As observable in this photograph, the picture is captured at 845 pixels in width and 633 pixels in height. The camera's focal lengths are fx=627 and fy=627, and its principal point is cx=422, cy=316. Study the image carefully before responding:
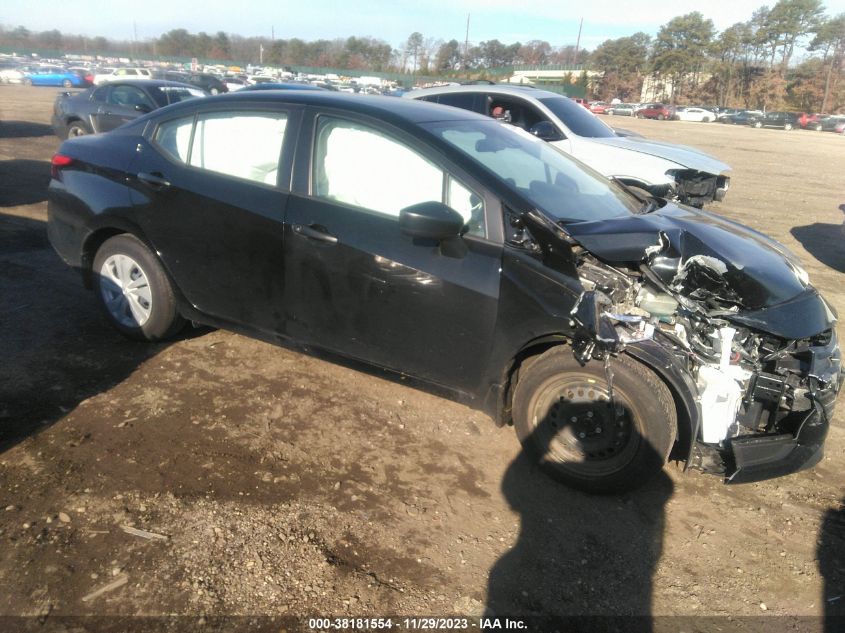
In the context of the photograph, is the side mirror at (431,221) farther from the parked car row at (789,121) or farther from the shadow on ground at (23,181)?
the parked car row at (789,121)

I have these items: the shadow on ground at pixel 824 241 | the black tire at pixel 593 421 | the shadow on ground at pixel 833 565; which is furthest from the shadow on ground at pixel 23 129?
the shadow on ground at pixel 833 565

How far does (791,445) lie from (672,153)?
6.24 meters

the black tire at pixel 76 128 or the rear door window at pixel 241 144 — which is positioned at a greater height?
the rear door window at pixel 241 144

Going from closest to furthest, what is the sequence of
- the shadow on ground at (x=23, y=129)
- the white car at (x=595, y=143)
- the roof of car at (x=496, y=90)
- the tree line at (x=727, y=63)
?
1. the white car at (x=595, y=143)
2. the roof of car at (x=496, y=90)
3. the shadow on ground at (x=23, y=129)
4. the tree line at (x=727, y=63)

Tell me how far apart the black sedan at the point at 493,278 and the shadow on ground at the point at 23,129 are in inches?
575

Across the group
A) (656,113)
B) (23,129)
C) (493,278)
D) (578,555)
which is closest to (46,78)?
(23,129)

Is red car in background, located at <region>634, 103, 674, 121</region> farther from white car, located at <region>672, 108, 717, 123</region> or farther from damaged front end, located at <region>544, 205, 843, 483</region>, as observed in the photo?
damaged front end, located at <region>544, 205, 843, 483</region>

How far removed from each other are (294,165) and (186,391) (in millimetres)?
1549

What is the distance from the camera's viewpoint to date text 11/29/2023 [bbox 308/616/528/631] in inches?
92.2

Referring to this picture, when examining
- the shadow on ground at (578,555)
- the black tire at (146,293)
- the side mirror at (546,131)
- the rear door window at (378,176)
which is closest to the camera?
the shadow on ground at (578,555)

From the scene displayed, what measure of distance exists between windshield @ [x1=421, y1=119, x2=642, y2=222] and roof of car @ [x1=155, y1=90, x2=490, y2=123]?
0.37 ft

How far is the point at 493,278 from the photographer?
3145 mm

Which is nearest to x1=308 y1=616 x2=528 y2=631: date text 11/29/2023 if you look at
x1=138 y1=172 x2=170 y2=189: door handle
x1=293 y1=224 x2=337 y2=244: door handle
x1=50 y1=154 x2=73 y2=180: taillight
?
x1=293 y1=224 x2=337 y2=244: door handle

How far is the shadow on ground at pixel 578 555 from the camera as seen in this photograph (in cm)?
248
